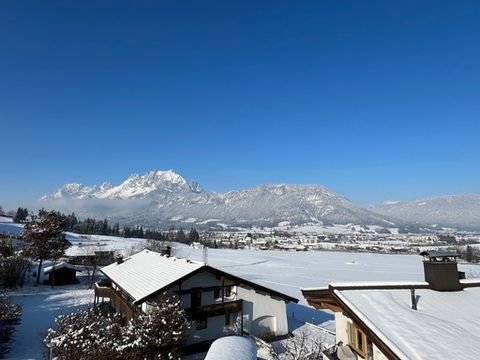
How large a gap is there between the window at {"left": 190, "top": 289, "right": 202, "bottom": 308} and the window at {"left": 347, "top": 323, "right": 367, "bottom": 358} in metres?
11.0

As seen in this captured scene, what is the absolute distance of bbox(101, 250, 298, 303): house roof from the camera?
19.8 metres

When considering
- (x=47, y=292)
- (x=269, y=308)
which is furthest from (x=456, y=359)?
(x=47, y=292)

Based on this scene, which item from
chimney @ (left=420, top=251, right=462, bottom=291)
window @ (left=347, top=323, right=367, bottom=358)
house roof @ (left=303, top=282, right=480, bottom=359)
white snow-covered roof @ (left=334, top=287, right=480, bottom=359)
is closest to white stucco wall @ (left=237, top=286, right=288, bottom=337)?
window @ (left=347, top=323, right=367, bottom=358)

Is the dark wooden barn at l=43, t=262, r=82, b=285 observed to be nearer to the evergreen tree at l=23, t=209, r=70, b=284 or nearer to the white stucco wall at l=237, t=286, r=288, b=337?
the evergreen tree at l=23, t=209, r=70, b=284

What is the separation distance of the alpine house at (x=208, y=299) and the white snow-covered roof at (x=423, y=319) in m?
11.8

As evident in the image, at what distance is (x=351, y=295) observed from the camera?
10422 mm

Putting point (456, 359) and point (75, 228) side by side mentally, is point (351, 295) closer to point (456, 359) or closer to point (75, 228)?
point (456, 359)

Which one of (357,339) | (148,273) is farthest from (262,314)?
(357,339)

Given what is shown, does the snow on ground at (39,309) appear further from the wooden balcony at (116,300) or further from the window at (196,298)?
the window at (196,298)

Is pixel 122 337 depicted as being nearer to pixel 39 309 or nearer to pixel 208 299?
pixel 208 299

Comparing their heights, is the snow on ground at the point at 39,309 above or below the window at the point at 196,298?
below

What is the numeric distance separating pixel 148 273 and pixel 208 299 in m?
5.29

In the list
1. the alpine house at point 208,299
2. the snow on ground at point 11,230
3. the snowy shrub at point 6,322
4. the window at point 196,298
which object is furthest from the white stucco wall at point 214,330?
the snow on ground at point 11,230

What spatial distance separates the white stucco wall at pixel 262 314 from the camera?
22781 mm
